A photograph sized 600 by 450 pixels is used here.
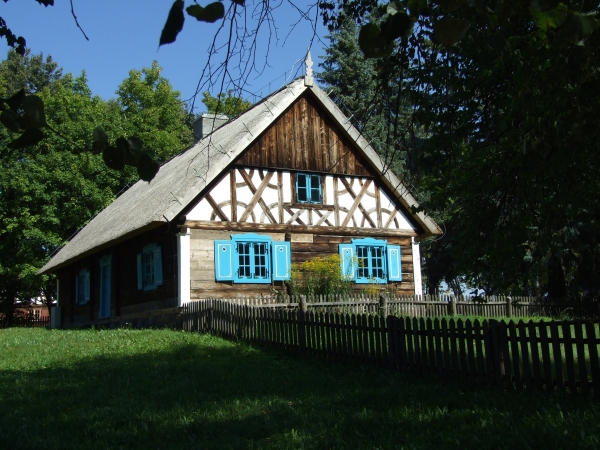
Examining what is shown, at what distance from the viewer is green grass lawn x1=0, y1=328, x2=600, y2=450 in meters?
6.00

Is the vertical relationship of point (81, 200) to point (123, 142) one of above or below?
above

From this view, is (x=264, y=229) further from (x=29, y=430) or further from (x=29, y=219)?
(x=29, y=219)

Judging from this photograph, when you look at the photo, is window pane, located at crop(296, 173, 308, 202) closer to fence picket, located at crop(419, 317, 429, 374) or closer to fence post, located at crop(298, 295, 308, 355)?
fence post, located at crop(298, 295, 308, 355)

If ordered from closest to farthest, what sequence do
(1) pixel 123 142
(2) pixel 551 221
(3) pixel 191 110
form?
(1) pixel 123 142
(3) pixel 191 110
(2) pixel 551 221

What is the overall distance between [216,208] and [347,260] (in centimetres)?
460

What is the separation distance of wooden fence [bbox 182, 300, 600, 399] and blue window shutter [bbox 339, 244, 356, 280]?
6.61m

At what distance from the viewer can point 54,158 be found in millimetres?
32969

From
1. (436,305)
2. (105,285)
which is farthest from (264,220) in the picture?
(105,285)

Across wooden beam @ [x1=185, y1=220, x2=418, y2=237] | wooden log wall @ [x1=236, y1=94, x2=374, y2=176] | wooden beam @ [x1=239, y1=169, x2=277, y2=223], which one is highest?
wooden log wall @ [x1=236, y1=94, x2=374, y2=176]

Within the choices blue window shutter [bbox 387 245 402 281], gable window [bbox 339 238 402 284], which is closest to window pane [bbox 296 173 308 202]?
gable window [bbox 339 238 402 284]

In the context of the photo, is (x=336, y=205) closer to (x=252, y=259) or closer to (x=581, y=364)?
(x=252, y=259)

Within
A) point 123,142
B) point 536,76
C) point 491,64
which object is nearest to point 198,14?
point 123,142

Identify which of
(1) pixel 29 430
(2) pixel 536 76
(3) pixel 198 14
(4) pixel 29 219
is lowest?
(1) pixel 29 430

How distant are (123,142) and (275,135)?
728 inches
